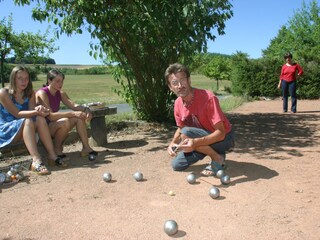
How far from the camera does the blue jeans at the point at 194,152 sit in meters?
4.62

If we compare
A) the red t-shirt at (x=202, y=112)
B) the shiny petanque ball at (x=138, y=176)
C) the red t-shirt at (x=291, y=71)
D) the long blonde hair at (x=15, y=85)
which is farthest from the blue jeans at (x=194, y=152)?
the red t-shirt at (x=291, y=71)

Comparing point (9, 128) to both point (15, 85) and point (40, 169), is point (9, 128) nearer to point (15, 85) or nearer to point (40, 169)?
point (15, 85)

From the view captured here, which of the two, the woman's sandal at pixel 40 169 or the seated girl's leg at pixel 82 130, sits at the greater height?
the seated girl's leg at pixel 82 130

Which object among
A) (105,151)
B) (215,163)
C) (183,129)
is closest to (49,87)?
(105,151)

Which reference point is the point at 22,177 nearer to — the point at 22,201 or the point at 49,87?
the point at 22,201

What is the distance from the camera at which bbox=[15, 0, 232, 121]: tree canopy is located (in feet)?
23.0

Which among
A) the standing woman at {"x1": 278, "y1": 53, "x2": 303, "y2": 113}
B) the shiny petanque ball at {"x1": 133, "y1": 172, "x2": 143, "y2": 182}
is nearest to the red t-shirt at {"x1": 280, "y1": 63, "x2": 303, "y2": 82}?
the standing woman at {"x1": 278, "y1": 53, "x2": 303, "y2": 113}

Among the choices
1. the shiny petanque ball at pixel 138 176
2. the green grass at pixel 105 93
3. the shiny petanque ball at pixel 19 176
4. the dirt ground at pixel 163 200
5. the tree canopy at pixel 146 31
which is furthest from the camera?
the green grass at pixel 105 93

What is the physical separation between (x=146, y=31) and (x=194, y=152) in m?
4.19

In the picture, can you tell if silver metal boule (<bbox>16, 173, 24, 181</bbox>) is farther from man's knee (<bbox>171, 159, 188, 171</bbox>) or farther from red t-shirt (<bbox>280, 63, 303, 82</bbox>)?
red t-shirt (<bbox>280, 63, 303, 82</bbox>)

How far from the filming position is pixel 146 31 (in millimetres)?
8328

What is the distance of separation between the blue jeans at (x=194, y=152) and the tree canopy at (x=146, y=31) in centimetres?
276

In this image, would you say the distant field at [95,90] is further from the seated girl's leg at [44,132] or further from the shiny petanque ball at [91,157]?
the seated girl's leg at [44,132]

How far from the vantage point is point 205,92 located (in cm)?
457
